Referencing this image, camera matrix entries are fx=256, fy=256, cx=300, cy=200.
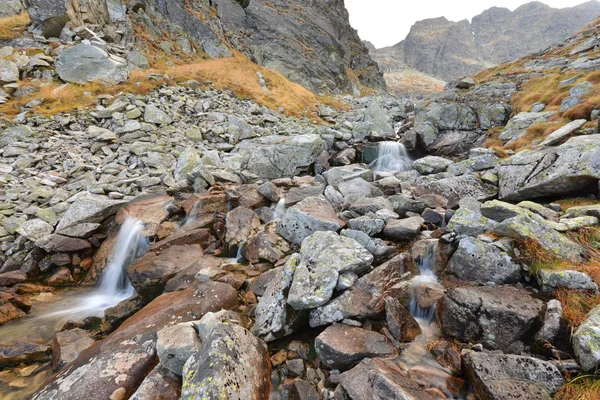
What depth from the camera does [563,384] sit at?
12.2 ft

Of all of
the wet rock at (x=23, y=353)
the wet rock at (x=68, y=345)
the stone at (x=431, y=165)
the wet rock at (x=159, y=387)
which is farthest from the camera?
the stone at (x=431, y=165)

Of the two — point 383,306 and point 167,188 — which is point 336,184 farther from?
point 167,188

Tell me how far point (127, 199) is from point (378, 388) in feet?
44.7

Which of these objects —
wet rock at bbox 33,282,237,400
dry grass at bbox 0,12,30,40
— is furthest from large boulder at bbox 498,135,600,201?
dry grass at bbox 0,12,30,40

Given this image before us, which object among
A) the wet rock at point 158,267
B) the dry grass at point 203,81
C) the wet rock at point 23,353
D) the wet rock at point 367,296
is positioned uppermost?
the dry grass at point 203,81

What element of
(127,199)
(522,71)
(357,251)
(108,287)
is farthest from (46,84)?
(522,71)

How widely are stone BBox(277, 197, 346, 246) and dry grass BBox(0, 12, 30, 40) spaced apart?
30575mm

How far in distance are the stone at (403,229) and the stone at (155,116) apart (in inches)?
738

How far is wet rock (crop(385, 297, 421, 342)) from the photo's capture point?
5.38 metres

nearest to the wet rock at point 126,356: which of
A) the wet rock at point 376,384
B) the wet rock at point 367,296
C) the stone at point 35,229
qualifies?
the wet rock at point 367,296

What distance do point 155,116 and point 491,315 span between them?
2243 centimetres

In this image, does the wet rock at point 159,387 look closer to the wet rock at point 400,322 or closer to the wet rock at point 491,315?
the wet rock at point 400,322

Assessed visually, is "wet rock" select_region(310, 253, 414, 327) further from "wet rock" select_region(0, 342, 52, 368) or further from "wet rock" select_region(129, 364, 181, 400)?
"wet rock" select_region(0, 342, 52, 368)

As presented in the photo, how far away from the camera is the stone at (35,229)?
10.9 meters
